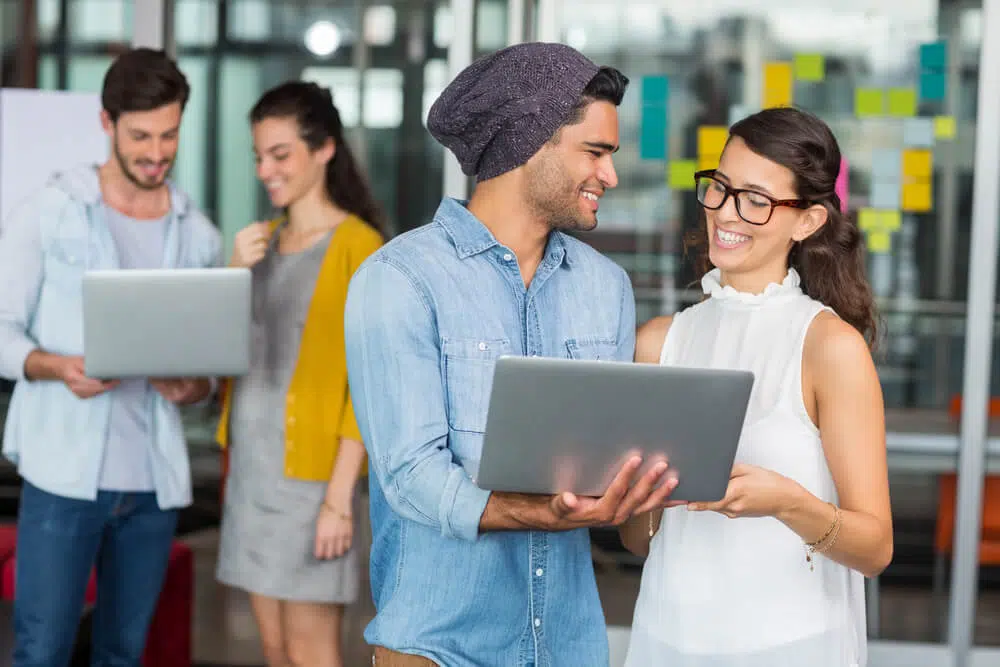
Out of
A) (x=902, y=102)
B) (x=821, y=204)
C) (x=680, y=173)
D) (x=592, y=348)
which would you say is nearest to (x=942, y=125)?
(x=902, y=102)

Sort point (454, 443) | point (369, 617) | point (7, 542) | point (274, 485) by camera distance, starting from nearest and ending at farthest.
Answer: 1. point (454, 443)
2. point (274, 485)
3. point (7, 542)
4. point (369, 617)

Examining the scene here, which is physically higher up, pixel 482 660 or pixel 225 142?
pixel 225 142

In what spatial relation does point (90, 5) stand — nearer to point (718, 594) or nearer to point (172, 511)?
point (172, 511)

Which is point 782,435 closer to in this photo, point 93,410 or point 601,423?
point 601,423

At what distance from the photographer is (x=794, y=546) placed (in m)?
1.95

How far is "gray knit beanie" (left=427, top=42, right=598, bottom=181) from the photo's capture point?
71.7 inches

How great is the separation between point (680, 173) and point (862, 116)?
2.03 feet

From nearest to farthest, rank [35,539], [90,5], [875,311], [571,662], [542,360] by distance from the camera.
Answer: [542,360] < [571,662] < [875,311] < [35,539] < [90,5]

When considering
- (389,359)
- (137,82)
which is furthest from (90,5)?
(389,359)

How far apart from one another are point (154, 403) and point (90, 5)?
16.1 ft

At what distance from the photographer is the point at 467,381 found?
1.79 metres

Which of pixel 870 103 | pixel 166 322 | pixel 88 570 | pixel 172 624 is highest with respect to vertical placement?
pixel 870 103

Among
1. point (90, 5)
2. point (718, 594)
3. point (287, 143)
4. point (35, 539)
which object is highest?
point (90, 5)

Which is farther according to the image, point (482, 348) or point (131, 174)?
point (131, 174)
